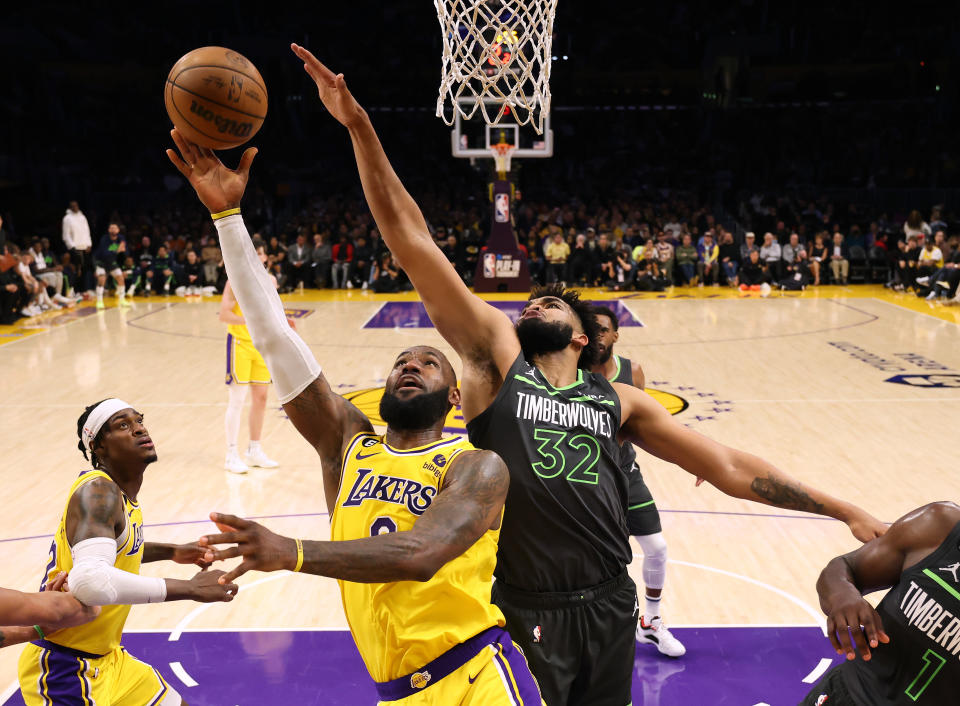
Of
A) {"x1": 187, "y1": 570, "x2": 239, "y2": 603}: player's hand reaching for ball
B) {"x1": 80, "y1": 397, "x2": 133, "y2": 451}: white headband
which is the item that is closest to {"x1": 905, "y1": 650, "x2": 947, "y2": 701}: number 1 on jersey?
{"x1": 187, "y1": 570, "x2": 239, "y2": 603}: player's hand reaching for ball

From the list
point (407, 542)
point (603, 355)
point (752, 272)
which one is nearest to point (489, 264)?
point (752, 272)

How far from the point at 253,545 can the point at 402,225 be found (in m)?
1.36

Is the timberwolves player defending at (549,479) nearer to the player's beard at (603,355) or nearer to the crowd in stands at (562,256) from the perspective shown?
the player's beard at (603,355)

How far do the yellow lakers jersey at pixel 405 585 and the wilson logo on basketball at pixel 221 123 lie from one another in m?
1.38

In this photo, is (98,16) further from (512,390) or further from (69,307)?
(512,390)

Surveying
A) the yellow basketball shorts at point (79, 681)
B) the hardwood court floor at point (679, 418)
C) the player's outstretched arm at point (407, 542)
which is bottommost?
the hardwood court floor at point (679, 418)

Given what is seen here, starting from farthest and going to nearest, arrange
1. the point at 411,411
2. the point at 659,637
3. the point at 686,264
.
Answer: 1. the point at 686,264
2. the point at 659,637
3. the point at 411,411

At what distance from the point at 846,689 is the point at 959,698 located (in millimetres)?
333

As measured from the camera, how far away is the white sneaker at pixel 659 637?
15.1ft

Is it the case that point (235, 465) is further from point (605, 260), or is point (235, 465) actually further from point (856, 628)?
point (605, 260)

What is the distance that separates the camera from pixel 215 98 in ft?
11.2

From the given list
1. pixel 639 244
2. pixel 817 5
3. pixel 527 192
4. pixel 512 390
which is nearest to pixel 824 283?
pixel 639 244

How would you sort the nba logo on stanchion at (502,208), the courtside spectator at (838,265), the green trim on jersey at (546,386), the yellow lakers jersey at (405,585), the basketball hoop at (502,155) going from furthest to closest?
1. the courtside spectator at (838,265)
2. the nba logo on stanchion at (502,208)
3. the basketball hoop at (502,155)
4. the green trim on jersey at (546,386)
5. the yellow lakers jersey at (405,585)

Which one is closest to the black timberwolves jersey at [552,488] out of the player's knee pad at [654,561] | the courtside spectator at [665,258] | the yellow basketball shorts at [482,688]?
the yellow basketball shorts at [482,688]
